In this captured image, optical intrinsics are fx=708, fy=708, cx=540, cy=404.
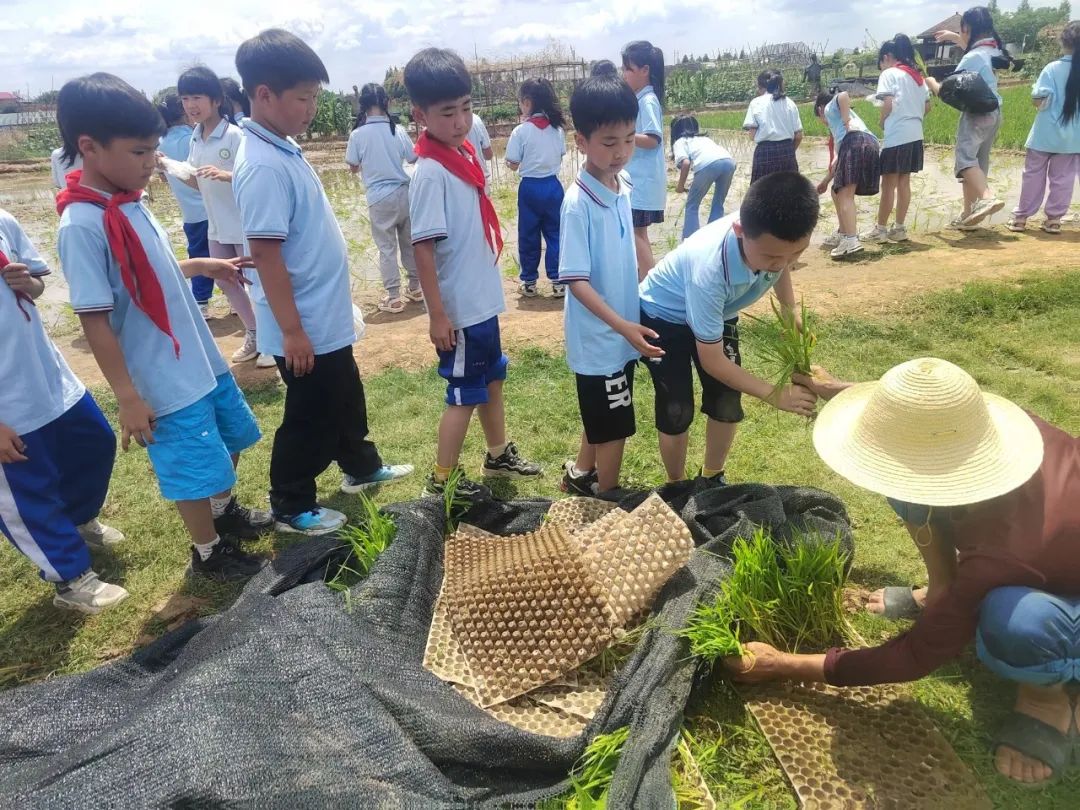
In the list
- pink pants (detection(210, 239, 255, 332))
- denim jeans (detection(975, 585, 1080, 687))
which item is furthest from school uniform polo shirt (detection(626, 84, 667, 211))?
denim jeans (detection(975, 585, 1080, 687))

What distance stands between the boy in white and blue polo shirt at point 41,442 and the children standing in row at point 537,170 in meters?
4.14

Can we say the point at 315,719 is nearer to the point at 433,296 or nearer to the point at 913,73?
the point at 433,296

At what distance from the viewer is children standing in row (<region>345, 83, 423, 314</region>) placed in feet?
20.4

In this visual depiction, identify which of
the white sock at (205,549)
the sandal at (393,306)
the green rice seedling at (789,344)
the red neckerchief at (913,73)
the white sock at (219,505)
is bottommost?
the sandal at (393,306)

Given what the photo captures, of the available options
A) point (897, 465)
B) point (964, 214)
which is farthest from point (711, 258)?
point (964, 214)

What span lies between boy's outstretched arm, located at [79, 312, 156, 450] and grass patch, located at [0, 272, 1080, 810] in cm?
77

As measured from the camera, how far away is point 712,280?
2482mm

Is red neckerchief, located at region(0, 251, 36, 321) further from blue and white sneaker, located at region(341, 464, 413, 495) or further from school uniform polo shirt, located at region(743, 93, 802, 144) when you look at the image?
school uniform polo shirt, located at region(743, 93, 802, 144)

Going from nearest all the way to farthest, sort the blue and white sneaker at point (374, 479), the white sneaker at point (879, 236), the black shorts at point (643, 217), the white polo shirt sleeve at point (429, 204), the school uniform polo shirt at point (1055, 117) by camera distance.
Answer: the white polo shirt sleeve at point (429, 204)
the blue and white sneaker at point (374, 479)
the black shorts at point (643, 217)
the school uniform polo shirt at point (1055, 117)
the white sneaker at point (879, 236)

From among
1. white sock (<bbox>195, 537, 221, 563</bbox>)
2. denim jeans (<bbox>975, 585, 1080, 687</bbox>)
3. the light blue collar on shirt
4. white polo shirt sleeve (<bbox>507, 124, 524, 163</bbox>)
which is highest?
the light blue collar on shirt

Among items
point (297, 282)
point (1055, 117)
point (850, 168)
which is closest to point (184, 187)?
point (297, 282)

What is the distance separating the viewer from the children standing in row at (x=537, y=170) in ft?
20.4

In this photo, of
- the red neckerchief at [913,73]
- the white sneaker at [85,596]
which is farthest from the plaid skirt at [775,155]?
the white sneaker at [85,596]

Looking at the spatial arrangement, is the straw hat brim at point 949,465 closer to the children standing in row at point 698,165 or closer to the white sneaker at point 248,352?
the white sneaker at point 248,352
